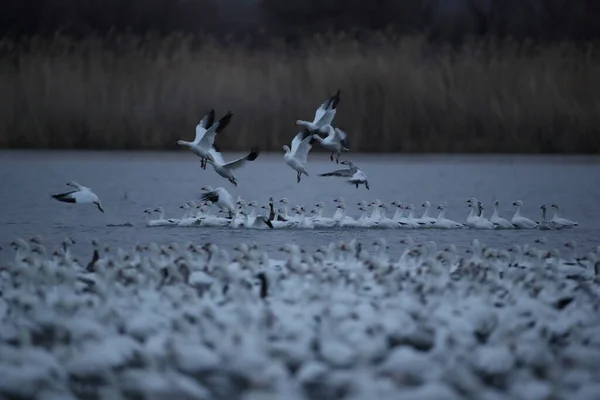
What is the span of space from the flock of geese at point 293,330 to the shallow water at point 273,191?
2.46 meters

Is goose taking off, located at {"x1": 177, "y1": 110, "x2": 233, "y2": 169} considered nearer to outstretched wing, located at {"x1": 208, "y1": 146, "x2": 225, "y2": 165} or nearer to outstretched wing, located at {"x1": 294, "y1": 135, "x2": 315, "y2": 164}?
outstretched wing, located at {"x1": 208, "y1": 146, "x2": 225, "y2": 165}

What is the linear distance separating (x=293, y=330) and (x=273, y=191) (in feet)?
47.1

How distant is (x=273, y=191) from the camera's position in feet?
69.1

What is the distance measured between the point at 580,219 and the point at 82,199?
283 inches

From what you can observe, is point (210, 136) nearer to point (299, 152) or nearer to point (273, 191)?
point (299, 152)

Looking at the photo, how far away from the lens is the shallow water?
12.3 meters

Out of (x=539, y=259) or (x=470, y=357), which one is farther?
(x=539, y=259)

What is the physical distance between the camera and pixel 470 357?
253 inches

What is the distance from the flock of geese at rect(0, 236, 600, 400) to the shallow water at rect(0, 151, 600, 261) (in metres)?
2.46

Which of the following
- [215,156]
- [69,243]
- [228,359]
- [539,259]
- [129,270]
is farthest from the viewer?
[215,156]

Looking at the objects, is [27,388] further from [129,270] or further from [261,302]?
[129,270]

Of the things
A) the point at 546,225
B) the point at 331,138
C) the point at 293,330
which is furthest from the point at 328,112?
the point at 293,330

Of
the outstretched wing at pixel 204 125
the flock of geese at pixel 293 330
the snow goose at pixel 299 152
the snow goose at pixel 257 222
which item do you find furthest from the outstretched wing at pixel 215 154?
the flock of geese at pixel 293 330

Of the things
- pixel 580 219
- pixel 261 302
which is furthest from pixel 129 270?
pixel 580 219
